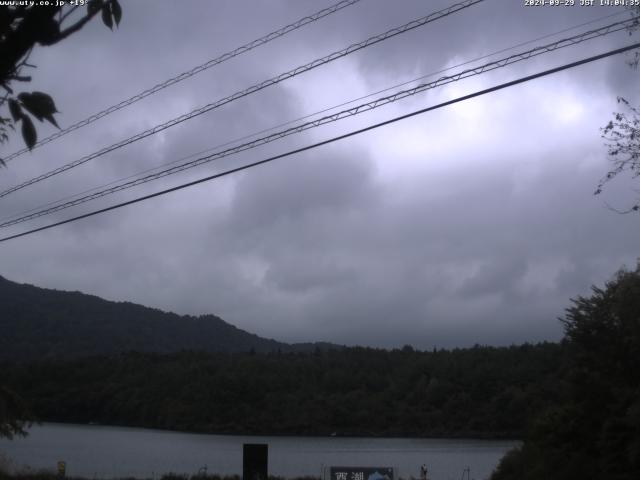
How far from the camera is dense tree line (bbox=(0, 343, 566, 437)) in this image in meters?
53.9

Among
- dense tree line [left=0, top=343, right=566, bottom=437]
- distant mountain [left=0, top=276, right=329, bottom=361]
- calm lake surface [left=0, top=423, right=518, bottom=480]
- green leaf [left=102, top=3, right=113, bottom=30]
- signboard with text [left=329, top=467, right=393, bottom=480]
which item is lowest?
signboard with text [left=329, top=467, right=393, bottom=480]

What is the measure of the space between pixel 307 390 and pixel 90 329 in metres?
49.9

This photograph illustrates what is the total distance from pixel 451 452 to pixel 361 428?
615 inches

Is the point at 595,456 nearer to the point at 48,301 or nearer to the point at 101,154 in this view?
the point at 101,154

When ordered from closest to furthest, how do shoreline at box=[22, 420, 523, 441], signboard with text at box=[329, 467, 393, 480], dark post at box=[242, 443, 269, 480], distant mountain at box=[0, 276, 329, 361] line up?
signboard with text at box=[329, 467, 393, 480] < dark post at box=[242, 443, 269, 480] < shoreline at box=[22, 420, 523, 441] < distant mountain at box=[0, 276, 329, 361]

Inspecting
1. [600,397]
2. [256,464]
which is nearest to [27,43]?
[600,397]

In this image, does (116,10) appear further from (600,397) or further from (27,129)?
(600,397)

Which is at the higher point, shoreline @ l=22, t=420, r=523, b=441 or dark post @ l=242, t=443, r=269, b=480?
shoreline @ l=22, t=420, r=523, b=441

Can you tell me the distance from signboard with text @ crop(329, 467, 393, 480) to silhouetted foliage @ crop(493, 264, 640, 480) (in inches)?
191

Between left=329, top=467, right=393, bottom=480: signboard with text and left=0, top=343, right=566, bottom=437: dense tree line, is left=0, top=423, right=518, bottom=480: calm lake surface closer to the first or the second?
left=0, top=343, right=566, bottom=437: dense tree line

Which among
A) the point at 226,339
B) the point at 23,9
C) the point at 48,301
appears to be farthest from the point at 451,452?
the point at 226,339

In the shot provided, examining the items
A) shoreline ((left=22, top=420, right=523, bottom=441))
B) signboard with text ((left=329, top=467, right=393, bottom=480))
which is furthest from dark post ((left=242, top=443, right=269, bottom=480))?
shoreline ((left=22, top=420, right=523, bottom=441))

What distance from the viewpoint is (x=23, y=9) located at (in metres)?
3.83

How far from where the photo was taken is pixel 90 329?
113m
